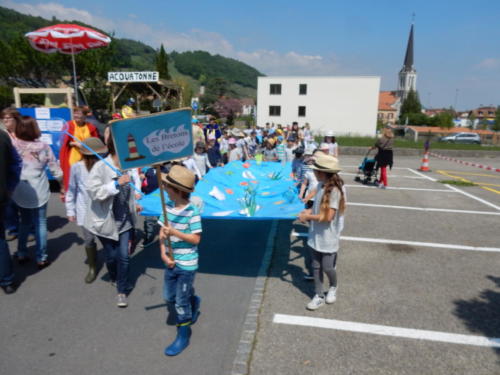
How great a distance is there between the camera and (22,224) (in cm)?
471

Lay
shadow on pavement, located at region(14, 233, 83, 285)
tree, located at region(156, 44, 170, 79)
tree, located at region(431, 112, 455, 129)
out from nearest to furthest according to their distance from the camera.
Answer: shadow on pavement, located at region(14, 233, 83, 285) < tree, located at region(156, 44, 170, 79) < tree, located at region(431, 112, 455, 129)

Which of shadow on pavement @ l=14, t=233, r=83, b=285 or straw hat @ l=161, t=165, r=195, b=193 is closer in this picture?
straw hat @ l=161, t=165, r=195, b=193

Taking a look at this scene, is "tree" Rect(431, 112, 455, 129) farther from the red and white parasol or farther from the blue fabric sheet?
the red and white parasol

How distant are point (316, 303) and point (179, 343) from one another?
1609 mm

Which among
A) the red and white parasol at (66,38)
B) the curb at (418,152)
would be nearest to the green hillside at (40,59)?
the red and white parasol at (66,38)

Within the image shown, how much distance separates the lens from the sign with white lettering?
295cm

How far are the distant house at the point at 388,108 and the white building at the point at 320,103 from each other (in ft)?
196

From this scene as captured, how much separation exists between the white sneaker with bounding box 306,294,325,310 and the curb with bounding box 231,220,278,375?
583mm

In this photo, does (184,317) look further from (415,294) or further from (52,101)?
(52,101)

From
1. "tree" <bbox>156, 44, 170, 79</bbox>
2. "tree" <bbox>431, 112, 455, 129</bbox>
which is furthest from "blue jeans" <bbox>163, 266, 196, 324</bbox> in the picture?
"tree" <bbox>431, 112, 455, 129</bbox>

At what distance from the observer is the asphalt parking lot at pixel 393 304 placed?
3.03 metres

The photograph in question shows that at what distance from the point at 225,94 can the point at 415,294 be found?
8408 centimetres

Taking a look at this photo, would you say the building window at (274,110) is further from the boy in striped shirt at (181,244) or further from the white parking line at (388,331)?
the boy in striped shirt at (181,244)

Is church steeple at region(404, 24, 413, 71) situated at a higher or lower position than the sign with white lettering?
higher
